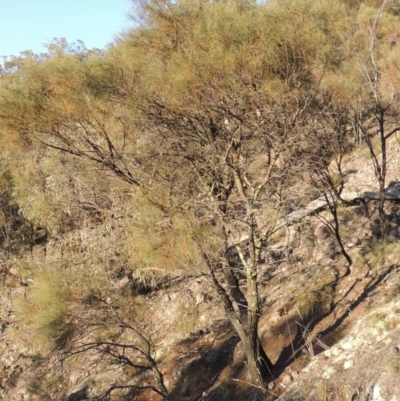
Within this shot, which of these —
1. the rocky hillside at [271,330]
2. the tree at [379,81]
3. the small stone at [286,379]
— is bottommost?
the small stone at [286,379]

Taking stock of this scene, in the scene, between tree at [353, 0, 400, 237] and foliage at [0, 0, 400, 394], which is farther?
tree at [353, 0, 400, 237]

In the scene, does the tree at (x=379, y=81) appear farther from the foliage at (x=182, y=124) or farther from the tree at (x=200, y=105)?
the tree at (x=200, y=105)

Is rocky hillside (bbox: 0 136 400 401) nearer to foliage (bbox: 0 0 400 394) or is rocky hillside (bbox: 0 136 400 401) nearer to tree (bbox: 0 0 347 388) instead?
foliage (bbox: 0 0 400 394)

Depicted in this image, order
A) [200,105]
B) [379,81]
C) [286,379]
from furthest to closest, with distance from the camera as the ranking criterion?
1. [379,81]
2. [200,105]
3. [286,379]

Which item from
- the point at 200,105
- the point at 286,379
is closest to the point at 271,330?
the point at 286,379

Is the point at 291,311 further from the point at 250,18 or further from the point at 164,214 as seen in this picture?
the point at 250,18

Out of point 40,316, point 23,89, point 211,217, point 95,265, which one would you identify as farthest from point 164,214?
point 95,265

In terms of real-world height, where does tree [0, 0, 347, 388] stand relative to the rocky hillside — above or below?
above

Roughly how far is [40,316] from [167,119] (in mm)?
2855

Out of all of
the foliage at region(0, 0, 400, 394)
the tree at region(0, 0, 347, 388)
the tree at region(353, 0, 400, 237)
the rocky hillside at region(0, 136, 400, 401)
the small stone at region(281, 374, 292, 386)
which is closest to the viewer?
the rocky hillside at region(0, 136, 400, 401)

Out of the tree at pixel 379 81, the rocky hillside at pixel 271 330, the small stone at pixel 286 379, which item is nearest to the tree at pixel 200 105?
the small stone at pixel 286 379

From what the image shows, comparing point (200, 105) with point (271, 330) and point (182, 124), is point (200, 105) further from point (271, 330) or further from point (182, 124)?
point (271, 330)

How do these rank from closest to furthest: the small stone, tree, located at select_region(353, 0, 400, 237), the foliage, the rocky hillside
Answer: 1. the rocky hillside
2. the small stone
3. the foliage
4. tree, located at select_region(353, 0, 400, 237)

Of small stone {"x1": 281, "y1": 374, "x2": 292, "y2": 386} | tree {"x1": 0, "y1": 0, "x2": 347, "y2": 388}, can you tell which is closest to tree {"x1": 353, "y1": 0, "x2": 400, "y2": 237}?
tree {"x1": 0, "y1": 0, "x2": 347, "y2": 388}
